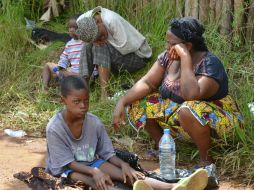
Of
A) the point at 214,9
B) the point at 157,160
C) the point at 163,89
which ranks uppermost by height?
the point at 214,9

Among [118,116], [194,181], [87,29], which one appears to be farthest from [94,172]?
[87,29]

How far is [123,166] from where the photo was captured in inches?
154

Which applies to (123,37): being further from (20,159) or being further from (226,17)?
(20,159)

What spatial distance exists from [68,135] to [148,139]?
1380 mm

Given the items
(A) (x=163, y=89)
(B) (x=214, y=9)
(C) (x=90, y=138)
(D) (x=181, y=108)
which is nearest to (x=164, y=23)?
(B) (x=214, y=9)

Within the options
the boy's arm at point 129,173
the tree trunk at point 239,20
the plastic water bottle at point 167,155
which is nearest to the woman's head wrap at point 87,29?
the tree trunk at point 239,20

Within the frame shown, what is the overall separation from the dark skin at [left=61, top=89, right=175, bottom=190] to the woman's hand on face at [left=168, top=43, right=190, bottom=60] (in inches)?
38.4

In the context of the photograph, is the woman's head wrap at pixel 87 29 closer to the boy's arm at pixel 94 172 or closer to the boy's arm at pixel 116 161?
the boy's arm at pixel 116 161

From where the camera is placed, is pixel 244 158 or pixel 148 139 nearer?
pixel 244 158

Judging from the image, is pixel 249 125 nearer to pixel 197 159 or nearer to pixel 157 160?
pixel 197 159

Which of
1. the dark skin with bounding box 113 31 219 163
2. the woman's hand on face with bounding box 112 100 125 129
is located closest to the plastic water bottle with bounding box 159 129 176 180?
the dark skin with bounding box 113 31 219 163

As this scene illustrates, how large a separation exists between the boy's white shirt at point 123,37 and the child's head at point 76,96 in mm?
2407

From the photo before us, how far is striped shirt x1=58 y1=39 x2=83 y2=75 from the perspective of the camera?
6.68m

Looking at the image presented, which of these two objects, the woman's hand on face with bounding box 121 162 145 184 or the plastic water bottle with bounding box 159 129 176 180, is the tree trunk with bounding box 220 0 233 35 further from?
the woman's hand on face with bounding box 121 162 145 184
